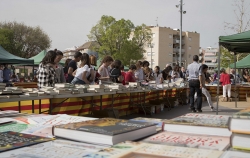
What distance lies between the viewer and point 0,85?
3.97m

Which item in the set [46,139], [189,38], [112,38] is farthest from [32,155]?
[189,38]

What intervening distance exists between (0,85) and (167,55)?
75.5 m

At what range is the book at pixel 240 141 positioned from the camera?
0.99 meters

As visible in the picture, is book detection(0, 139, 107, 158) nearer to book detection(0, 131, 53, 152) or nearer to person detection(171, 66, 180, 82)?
book detection(0, 131, 53, 152)

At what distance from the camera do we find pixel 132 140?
47.4 inches

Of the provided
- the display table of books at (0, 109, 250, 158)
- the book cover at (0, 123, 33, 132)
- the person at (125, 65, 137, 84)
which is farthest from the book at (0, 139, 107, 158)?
the person at (125, 65, 137, 84)

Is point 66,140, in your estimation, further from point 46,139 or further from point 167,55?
point 167,55

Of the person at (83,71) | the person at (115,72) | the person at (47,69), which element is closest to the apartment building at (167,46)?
the person at (115,72)

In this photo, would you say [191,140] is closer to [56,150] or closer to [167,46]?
[56,150]

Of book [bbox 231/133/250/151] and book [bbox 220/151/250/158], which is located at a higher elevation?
book [bbox 231/133/250/151]

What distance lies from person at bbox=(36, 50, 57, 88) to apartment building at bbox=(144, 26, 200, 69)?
64.4 metres

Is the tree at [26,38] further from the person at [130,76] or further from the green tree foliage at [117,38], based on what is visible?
the person at [130,76]

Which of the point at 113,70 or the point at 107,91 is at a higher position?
the point at 113,70

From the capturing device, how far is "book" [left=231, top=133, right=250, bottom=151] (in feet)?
3.25
